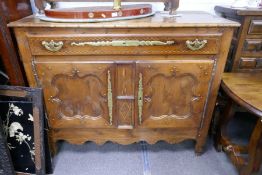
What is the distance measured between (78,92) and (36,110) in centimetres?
22

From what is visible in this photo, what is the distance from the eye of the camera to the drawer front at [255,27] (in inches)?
44.6

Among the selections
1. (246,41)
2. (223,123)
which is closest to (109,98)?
(223,123)

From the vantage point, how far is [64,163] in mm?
1254

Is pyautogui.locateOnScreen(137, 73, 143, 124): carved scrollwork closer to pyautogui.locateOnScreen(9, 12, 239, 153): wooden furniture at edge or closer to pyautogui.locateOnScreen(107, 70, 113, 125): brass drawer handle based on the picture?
pyautogui.locateOnScreen(9, 12, 239, 153): wooden furniture at edge

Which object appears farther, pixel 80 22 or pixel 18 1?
pixel 18 1

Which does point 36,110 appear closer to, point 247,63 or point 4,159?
point 4,159

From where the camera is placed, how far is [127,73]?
1.01 metres

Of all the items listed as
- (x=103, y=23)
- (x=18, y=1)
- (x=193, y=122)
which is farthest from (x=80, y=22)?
(x=193, y=122)

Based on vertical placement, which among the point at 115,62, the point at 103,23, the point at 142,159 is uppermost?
the point at 103,23

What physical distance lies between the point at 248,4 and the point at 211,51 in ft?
1.74

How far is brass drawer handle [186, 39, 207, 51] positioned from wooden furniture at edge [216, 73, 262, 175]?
0.27 m

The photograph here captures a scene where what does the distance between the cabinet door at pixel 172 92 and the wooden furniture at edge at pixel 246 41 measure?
34 cm

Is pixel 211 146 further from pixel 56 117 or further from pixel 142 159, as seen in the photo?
pixel 56 117

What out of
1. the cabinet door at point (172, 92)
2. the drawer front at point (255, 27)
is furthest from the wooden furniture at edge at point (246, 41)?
the cabinet door at point (172, 92)
